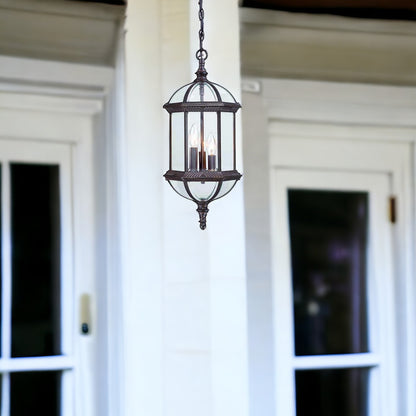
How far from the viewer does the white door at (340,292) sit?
378 centimetres

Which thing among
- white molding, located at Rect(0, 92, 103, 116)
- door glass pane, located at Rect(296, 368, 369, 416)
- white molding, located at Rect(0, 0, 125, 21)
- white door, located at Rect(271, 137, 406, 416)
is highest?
white molding, located at Rect(0, 0, 125, 21)

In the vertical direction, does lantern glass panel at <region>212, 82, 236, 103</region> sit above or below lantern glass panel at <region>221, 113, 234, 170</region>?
above

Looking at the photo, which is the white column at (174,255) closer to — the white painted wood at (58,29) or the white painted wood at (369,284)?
the white painted wood at (58,29)

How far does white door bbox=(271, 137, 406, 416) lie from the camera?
3777 mm

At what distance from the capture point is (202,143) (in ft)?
8.90

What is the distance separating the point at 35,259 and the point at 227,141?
1.16 meters

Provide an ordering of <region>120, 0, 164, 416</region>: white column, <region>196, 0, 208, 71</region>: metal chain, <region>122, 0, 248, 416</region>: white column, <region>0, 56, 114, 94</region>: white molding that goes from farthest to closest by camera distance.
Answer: <region>0, 56, 114, 94</region>: white molding → <region>120, 0, 164, 416</region>: white column → <region>122, 0, 248, 416</region>: white column → <region>196, 0, 208, 71</region>: metal chain

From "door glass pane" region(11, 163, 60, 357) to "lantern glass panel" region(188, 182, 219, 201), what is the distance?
0.99 m

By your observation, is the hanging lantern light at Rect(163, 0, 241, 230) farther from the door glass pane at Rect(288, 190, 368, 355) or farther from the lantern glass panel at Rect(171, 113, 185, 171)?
the door glass pane at Rect(288, 190, 368, 355)

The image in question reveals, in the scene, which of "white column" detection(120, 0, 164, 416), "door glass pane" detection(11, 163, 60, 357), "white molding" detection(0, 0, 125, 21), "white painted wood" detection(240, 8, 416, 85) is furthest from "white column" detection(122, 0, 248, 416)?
"door glass pane" detection(11, 163, 60, 357)

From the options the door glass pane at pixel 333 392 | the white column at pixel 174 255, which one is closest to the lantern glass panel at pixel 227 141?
the white column at pixel 174 255

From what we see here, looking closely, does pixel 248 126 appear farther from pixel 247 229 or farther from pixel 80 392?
pixel 80 392

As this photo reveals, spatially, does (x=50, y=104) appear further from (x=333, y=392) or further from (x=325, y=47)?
(x=333, y=392)

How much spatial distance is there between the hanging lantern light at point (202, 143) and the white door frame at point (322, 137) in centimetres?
79
